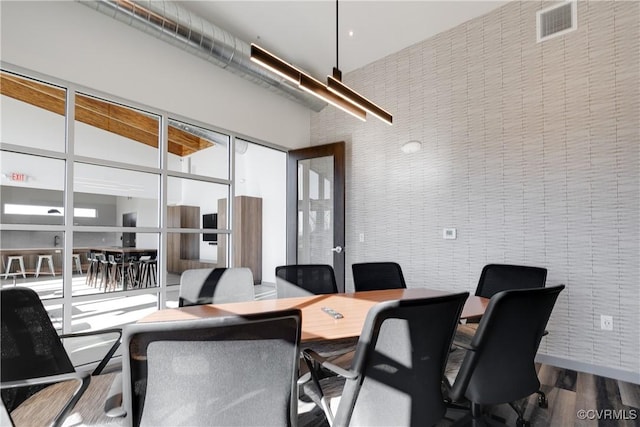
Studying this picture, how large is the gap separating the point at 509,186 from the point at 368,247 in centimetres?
180

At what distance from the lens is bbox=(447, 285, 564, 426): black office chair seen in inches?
60.6

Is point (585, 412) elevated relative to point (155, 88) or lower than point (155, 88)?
lower

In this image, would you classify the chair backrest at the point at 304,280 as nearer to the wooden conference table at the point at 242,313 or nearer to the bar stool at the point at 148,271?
the wooden conference table at the point at 242,313

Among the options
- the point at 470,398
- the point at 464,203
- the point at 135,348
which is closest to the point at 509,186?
the point at 464,203

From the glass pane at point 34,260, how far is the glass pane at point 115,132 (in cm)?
80

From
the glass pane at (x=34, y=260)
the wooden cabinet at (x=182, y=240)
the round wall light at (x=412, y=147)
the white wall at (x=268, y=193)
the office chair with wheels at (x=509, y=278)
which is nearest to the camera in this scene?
the office chair with wheels at (x=509, y=278)

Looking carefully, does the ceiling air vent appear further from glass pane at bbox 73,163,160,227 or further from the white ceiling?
glass pane at bbox 73,163,160,227

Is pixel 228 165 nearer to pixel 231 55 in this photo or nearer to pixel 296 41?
pixel 231 55

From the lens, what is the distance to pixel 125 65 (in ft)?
10.3

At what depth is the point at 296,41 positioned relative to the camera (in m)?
3.91

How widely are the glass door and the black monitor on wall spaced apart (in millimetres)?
1196

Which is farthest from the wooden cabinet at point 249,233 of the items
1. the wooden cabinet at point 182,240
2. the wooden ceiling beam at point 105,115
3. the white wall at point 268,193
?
the wooden ceiling beam at point 105,115

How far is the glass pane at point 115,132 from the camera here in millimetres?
3047

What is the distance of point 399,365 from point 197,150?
3.46 metres
